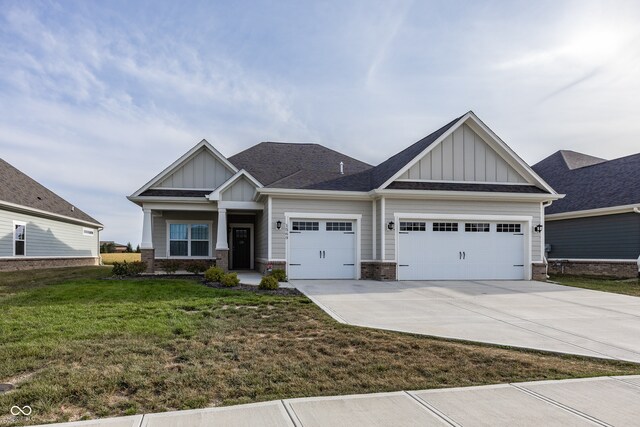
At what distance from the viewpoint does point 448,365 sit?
217 inches

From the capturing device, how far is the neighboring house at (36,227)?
65.7 ft

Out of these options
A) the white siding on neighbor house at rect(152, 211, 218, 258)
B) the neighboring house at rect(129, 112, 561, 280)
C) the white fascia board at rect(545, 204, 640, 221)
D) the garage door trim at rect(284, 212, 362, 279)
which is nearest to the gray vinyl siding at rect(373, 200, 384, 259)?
the neighboring house at rect(129, 112, 561, 280)

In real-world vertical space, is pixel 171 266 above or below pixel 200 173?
below

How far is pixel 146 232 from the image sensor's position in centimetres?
1809

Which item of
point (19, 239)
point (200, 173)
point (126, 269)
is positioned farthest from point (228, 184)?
point (19, 239)

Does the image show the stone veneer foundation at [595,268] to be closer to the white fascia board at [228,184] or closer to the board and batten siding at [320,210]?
the board and batten siding at [320,210]

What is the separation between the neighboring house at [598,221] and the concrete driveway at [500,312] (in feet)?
21.6

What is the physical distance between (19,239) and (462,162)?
2066cm

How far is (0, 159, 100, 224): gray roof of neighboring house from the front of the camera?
20.6 m

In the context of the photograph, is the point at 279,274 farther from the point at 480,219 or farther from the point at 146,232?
the point at 480,219

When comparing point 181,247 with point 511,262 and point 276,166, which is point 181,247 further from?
point 511,262

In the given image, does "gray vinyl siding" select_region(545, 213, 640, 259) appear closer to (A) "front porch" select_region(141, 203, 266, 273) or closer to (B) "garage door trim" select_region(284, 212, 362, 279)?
(B) "garage door trim" select_region(284, 212, 362, 279)

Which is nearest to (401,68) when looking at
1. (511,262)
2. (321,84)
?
(321,84)

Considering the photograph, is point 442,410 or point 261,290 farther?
point 261,290
